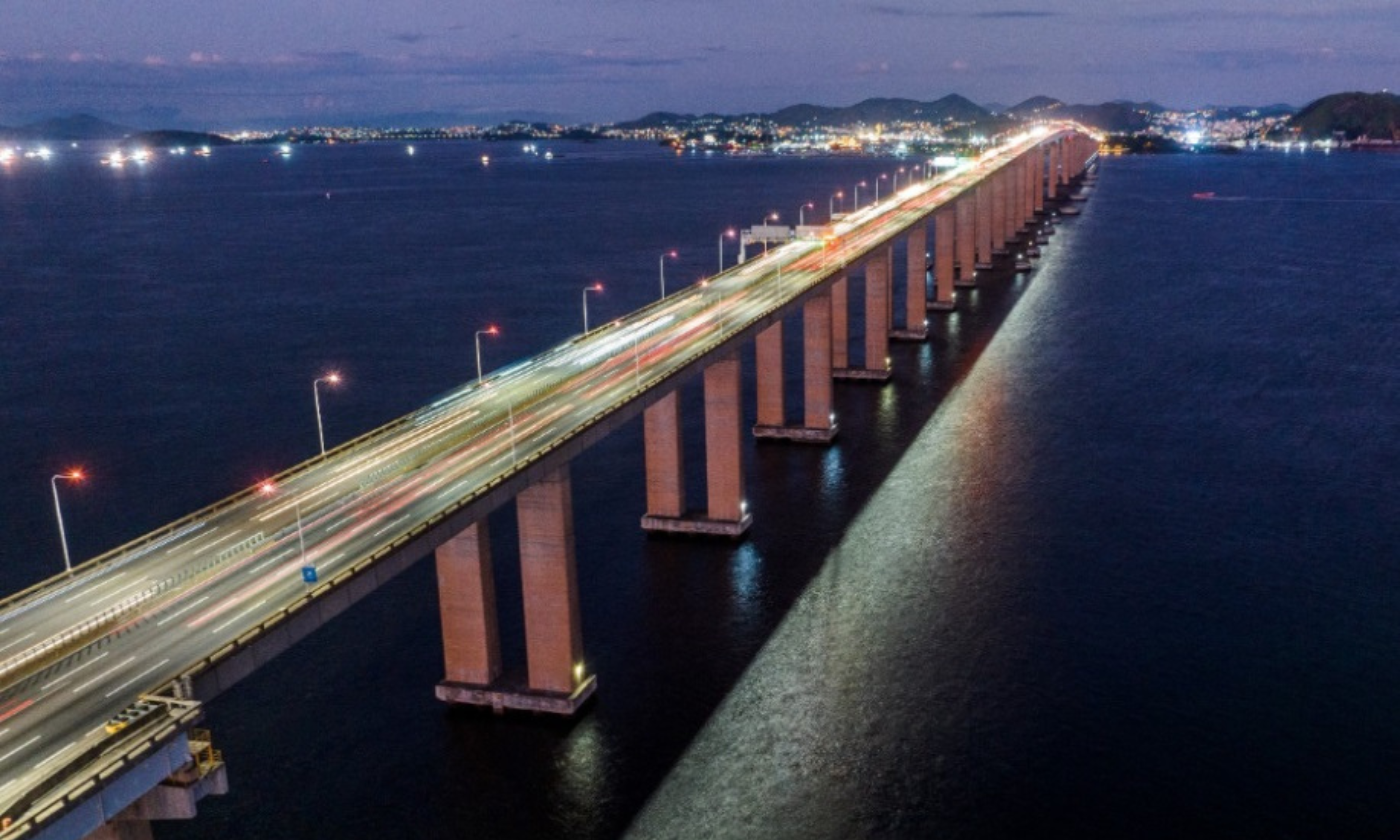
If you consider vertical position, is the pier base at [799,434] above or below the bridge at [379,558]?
below

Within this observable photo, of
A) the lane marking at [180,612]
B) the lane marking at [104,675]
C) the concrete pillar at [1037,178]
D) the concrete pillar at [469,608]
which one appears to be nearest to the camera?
the lane marking at [104,675]

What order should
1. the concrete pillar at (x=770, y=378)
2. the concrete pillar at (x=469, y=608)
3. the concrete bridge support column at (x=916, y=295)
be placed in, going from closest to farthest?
the concrete pillar at (x=469, y=608) → the concrete pillar at (x=770, y=378) → the concrete bridge support column at (x=916, y=295)

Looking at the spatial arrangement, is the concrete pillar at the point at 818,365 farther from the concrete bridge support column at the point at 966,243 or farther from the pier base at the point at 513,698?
the concrete bridge support column at the point at 966,243

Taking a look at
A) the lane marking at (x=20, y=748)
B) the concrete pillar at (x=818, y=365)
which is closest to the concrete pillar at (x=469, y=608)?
the lane marking at (x=20, y=748)

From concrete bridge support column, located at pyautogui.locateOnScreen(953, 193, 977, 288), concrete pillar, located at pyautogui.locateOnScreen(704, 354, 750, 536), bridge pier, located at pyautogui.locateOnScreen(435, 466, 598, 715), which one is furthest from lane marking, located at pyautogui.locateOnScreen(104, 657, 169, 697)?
concrete bridge support column, located at pyautogui.locateOnScreen(953, 193, 977, 288)

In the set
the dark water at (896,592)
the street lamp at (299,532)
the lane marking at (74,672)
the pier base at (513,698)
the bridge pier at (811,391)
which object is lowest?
the dark water at (896,592)

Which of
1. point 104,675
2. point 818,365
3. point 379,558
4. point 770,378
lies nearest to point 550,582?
point 379,558

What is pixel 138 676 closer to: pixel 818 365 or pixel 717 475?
pixel 717 475
